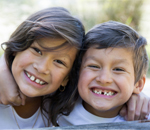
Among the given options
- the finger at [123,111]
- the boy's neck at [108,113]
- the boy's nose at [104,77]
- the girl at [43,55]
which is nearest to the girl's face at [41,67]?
the girl at [43,55]

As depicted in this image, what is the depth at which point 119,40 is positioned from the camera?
1.77 metres

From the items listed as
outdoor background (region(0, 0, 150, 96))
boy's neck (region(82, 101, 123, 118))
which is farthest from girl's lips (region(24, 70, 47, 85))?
outdoor background (region(0, 0, 150, 96))

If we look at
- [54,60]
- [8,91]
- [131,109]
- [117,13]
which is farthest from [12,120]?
[117,13]

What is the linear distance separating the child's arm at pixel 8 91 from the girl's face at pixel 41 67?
0.23 feet

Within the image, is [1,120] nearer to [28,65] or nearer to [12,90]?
[12,90]

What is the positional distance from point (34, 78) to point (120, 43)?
0.77m

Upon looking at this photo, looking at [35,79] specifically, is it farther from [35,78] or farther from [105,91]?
[105,91]

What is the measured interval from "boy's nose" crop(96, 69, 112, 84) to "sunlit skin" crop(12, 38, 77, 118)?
0.28 metres

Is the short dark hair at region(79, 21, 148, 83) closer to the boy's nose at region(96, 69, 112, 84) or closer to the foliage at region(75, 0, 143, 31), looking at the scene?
the boy's nose at region(96, 69, 112, 84)

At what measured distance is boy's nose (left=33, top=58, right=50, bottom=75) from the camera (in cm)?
172

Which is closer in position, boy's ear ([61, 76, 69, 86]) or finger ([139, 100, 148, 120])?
finger ([139, 100, 148, 120])

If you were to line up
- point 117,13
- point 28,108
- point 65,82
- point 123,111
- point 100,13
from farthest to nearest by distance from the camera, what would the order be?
point 100,13, point 117,13, point 28,108, point 65,82, point 123,111

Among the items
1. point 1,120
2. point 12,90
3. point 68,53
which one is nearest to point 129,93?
point 68,53

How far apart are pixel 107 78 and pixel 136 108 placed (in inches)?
15.7
